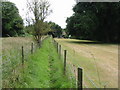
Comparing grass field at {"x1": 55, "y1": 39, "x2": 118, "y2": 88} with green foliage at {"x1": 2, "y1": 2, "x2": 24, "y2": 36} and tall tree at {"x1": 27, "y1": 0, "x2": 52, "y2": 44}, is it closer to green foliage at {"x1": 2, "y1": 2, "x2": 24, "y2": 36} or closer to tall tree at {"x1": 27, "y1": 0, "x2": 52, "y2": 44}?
tall tree at {"x1": 27, "y1": 0, "x2": 52, "y2": 44}

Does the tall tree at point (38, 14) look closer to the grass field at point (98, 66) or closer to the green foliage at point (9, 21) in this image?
the grass field at point (98, 66)

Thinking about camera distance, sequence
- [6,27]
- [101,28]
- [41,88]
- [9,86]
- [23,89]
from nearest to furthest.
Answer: [101,28] < [9,86] < [23,89] < [41,88] < [6,27]

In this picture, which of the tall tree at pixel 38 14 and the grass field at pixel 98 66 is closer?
the grass field at pixel 98 66

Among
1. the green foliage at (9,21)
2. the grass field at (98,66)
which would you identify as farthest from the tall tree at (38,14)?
the green foliage at (9,21)

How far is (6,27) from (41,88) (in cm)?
3787

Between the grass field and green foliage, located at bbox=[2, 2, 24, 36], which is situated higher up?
green foliage, located at bbox=[2, 2, 24, 36]

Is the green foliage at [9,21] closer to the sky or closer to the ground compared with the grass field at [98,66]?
closer to the sky

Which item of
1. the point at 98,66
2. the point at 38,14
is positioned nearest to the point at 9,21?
the point at 38,14

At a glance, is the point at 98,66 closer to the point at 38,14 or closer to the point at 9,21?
the point at 38,14

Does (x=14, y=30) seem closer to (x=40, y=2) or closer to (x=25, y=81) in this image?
(x=40, y=2)

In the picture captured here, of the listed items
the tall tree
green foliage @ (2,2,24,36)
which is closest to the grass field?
the tall tree

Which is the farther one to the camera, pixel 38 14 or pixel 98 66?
pixel 38 14

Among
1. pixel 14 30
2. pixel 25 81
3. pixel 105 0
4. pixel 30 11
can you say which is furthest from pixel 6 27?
pixel 105 0

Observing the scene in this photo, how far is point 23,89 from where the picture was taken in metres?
4.56
